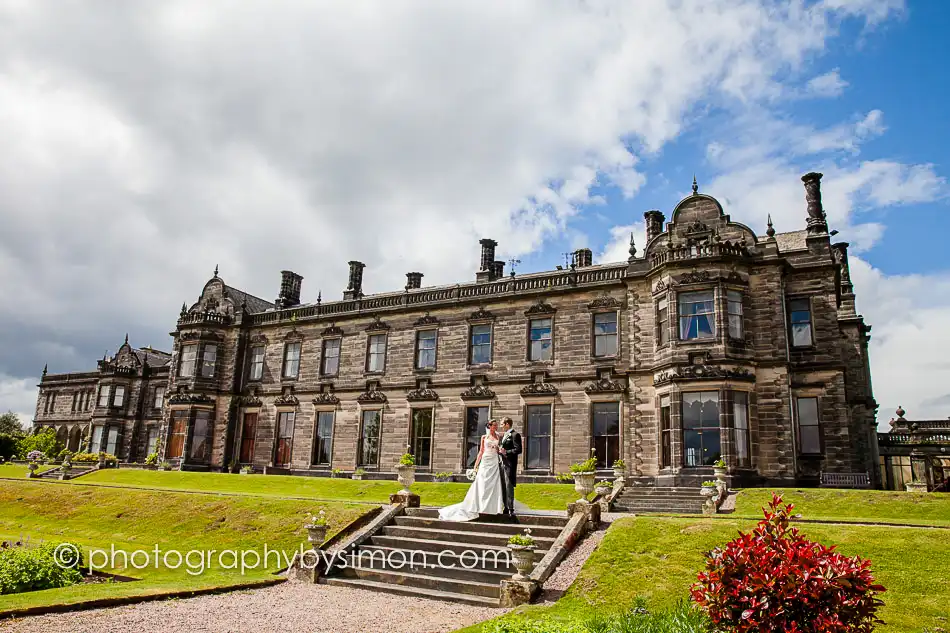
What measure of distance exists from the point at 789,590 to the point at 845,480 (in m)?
19.5

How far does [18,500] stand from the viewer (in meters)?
27.0

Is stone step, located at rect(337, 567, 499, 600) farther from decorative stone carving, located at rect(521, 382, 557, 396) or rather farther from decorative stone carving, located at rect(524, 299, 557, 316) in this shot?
decorative stone carving, located at rect(524, 299, 557, 316)

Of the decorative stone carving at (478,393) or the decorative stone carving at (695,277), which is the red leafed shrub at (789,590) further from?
the decorative stone carving at (478,393)

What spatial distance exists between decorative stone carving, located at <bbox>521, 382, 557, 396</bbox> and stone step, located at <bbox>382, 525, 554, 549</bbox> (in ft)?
42.5

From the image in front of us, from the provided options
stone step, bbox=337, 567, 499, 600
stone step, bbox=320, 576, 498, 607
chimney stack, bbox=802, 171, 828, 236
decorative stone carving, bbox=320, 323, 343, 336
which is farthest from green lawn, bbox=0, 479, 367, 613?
chimney stack, bbox=802, 171, 828, 236

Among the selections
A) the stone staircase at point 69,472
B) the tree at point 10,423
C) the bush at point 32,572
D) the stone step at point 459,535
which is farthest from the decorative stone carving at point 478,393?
the tree at point 10,423

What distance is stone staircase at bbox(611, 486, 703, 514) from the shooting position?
20.4 m

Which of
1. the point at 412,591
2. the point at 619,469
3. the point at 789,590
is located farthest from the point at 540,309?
the point at 789,590

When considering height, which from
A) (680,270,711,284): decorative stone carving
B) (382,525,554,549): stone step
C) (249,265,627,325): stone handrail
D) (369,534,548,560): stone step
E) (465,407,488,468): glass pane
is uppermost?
(249,265,627,325): stone handrail

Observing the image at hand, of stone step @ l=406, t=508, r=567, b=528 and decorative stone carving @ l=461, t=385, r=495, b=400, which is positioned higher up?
decorative stone carving @ l=461, t=385, r=495, b=400

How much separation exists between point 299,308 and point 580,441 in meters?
19.1

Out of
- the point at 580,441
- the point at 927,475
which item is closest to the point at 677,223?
the point at 580,441

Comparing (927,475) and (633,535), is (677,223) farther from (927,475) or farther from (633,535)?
(633,535)

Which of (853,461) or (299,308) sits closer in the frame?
(853,461)
